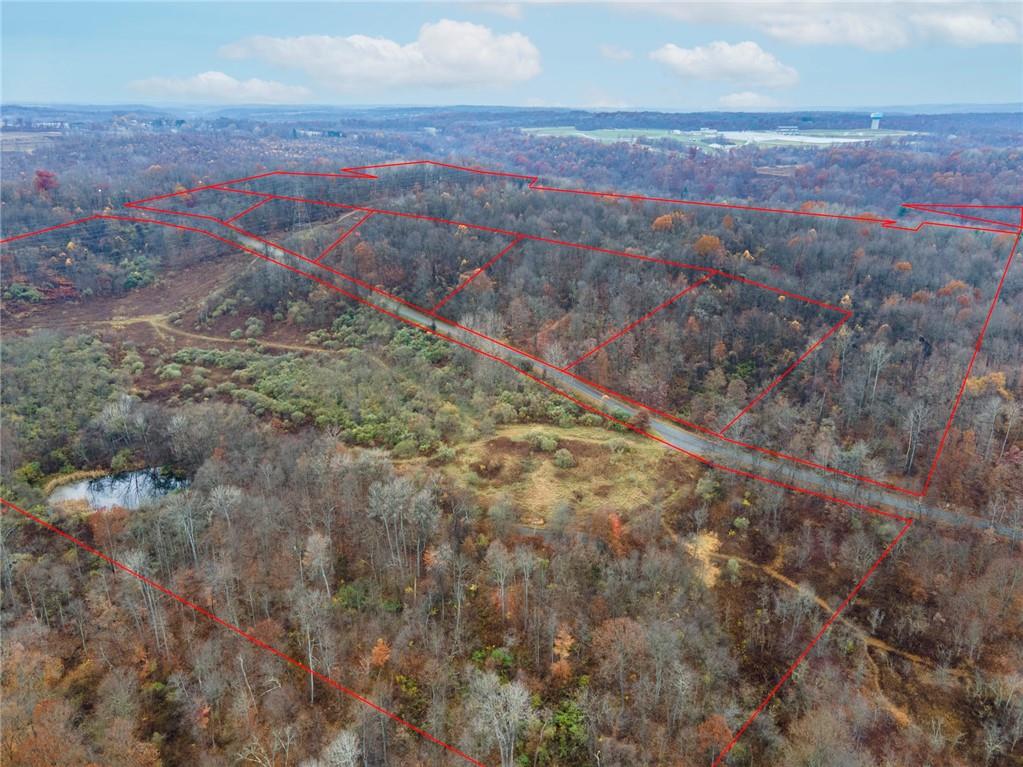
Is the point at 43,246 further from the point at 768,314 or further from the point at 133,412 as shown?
the point at 768,314

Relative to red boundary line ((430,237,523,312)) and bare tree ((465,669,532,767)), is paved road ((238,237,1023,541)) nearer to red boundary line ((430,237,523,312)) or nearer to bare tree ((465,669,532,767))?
red boundary line ((430,237,523,312))

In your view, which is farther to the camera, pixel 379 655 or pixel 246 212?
pixel 246 212

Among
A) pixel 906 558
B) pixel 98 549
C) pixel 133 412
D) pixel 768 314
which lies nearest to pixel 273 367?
pixel 133 412

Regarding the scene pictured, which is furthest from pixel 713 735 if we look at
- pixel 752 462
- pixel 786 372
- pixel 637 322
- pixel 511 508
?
pixel 637 322

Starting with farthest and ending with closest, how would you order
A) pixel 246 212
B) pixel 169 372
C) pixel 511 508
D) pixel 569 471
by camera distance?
pixel 246 212 → pixel 169 372 → pixel 569 471 → pixel 511 508
